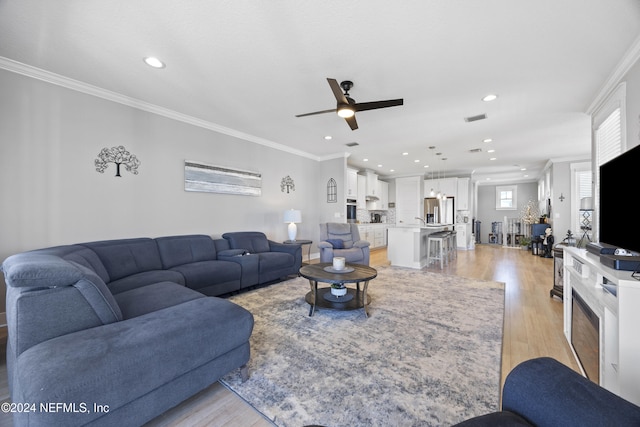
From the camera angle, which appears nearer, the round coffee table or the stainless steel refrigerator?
the round coffee table

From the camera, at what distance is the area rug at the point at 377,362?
4.70 ft

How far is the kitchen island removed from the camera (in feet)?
17.2

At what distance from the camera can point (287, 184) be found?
559cm

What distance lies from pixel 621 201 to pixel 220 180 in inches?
183

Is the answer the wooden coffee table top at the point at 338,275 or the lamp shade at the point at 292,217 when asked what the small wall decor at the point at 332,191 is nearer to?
the lamp shade at the point at 292,217

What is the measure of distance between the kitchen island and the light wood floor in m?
0.39

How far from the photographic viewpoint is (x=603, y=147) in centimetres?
303

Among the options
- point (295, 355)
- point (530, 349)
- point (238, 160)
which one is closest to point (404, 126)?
point (238, 160)

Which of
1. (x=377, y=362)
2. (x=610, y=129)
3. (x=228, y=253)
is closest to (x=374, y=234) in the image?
(x=228, y=253)

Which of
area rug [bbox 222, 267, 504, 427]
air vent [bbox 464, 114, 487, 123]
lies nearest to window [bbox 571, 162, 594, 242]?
air vent [bbox 464, 114, 487, 123]

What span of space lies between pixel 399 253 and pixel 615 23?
4.26 metres

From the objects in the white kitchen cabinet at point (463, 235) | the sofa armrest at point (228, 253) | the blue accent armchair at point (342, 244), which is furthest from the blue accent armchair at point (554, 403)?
the white kitchen cabinet at point (463, 235)

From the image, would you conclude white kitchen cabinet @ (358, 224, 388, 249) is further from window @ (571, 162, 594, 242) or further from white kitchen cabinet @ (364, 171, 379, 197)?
window @ (571, 162, 594, 242)

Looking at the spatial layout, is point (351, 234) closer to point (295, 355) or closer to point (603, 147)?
point (295, 355)
